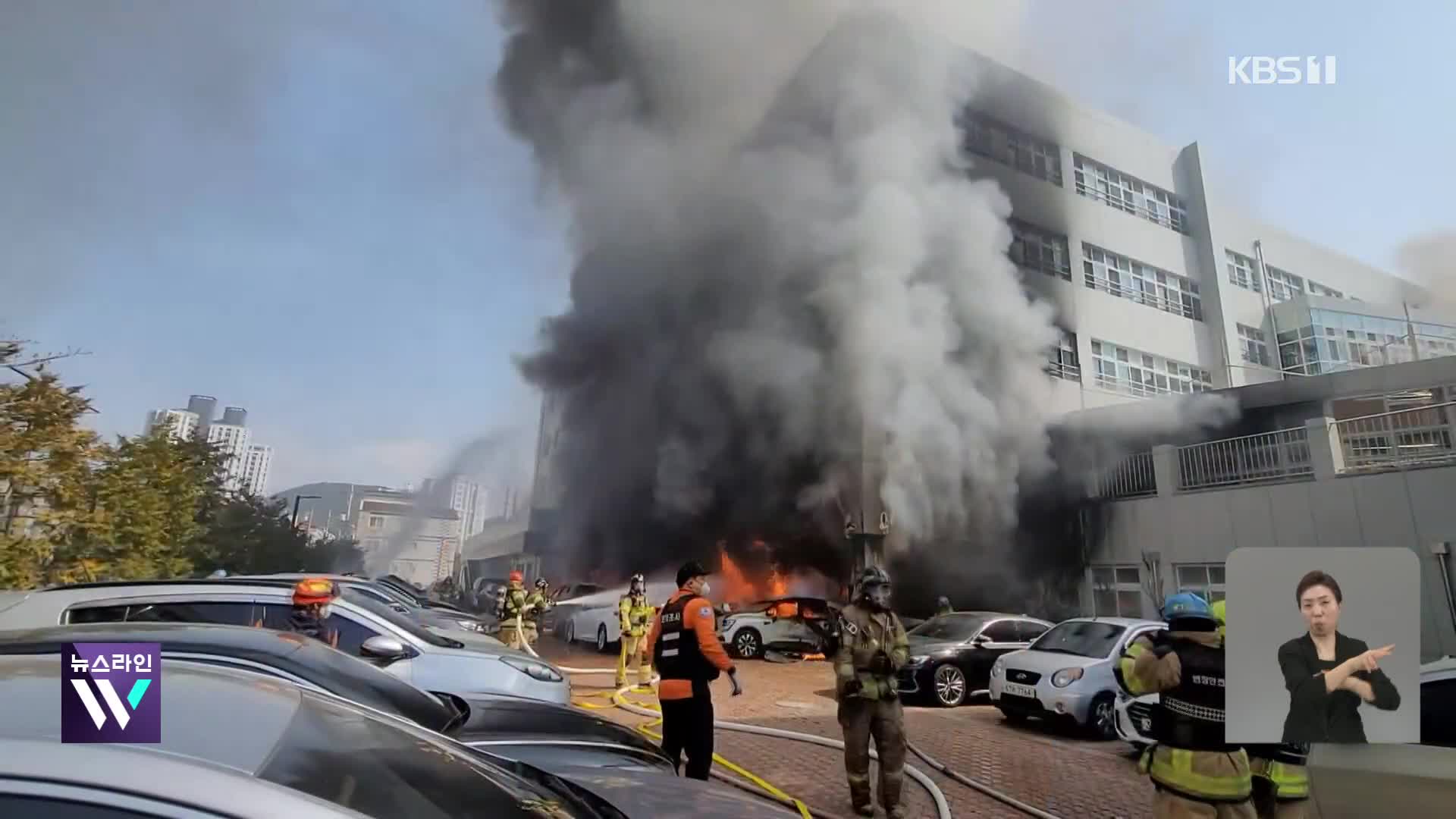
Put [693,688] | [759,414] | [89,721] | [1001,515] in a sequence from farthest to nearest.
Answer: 1. [759,414]
2. [1001,515]
3. [693,688]
4. [89,721]

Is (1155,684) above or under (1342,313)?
under

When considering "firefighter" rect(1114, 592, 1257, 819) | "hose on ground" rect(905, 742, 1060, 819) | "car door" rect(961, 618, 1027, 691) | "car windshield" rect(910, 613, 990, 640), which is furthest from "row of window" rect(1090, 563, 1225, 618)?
"firefighter" rect(1114, 592, 1257, 819)

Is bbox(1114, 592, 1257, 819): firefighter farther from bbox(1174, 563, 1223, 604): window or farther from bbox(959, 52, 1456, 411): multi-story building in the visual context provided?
bbox(959, 52, 1456, 411): multi-story building

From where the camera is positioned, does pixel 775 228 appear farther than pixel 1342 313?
No

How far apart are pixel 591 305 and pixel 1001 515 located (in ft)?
59.7

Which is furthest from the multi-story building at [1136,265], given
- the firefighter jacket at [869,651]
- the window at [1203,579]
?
the firefighter jacket at [869,651]

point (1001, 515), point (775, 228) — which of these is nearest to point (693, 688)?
point (1001, 515)

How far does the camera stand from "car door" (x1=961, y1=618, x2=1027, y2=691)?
972 cm

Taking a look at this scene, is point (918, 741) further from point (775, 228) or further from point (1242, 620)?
point (775, 228)

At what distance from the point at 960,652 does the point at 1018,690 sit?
180 cm

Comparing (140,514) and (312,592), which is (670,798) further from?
(140,514)

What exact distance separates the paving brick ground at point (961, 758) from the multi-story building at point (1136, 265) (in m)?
16.6

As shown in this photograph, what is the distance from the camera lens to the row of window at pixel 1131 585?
13.8 m

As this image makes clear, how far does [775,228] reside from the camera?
22500mm
